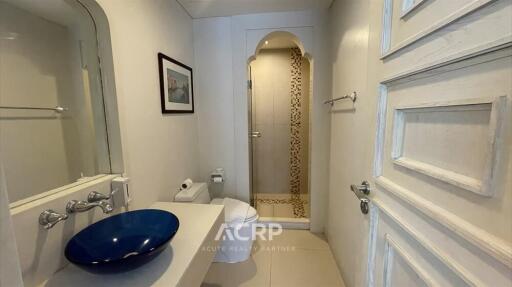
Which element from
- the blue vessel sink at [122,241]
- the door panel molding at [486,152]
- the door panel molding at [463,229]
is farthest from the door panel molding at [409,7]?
the blue vessel sink at [122,241]

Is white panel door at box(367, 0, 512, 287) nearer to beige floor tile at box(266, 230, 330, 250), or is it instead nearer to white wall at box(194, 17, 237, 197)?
beige floor tile at box(266, 230, 330, 250)

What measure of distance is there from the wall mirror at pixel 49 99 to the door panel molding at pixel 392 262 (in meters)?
1.35

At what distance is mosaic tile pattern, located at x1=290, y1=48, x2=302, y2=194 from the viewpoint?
3.12 m

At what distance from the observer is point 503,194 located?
39 cm

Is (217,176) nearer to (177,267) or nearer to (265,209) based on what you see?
(265,209)

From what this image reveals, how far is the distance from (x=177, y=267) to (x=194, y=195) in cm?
93

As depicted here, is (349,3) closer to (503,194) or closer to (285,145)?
(503,194)

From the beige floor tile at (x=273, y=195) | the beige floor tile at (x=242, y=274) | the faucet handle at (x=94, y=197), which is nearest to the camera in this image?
the faucet handle at (x=94, y=197)

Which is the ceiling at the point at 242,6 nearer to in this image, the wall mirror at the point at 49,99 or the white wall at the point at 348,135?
the white wall at the point at 348,135

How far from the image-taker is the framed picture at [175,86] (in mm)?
1620

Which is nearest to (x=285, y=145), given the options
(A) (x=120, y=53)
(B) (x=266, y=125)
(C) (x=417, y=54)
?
(B) (x=266, y=125)

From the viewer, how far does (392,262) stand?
29.3 inches

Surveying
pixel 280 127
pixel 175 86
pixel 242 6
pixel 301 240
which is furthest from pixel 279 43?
pixel 301 240

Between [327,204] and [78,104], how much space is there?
2.25 meters
